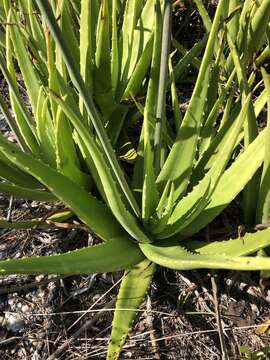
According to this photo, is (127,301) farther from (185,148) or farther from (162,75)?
(162,75)

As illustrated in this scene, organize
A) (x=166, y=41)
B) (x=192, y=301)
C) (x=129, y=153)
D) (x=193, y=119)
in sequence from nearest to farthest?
(x=166, y=41) < (x=193, y=119) < (x=192, y=301) < (x=129, y=153)

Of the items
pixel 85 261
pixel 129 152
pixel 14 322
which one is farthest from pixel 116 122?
pixel 14 322

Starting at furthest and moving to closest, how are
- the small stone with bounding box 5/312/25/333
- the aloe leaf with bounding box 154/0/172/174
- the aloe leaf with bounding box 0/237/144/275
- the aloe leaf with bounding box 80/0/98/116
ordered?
the small stone with bounding box 5/312/25/333 < the aloe leaf with bounding box 80/0/98/116 < the aloe leaf with bounding box 0/237/144/275 < the aloe leaf with bounding box 154/0/172/174

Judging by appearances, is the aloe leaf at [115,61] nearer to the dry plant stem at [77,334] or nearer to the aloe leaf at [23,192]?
the aloe leaf at [23,192]

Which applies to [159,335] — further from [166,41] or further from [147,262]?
[166,41]

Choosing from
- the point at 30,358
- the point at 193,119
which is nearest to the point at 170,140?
the point at 193,119

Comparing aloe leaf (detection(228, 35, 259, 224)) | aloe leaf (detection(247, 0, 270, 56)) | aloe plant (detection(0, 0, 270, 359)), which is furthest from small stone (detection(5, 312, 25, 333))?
aloe leaf (detection(247, 0, 270, 56))

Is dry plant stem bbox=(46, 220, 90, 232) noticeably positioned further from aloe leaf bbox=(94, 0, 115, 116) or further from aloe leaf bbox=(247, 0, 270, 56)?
aloe leaf bbox=(247, 0, 270, 56)
